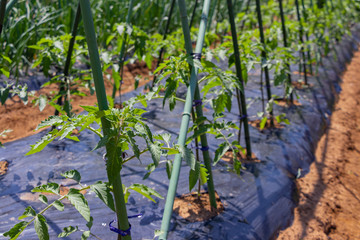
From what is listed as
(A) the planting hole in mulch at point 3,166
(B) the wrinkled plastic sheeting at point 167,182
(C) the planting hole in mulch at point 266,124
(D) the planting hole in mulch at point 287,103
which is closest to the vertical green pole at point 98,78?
(B) the wrinkled plastic sheeting at point 167,182

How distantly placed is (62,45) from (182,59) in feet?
3.08

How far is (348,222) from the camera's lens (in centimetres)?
226

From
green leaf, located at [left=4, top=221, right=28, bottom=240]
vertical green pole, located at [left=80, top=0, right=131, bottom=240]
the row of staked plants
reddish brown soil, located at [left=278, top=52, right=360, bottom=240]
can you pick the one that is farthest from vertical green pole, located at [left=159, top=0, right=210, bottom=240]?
reddish brown soil, located at [left=278, top=52, right=360, bottom=240]

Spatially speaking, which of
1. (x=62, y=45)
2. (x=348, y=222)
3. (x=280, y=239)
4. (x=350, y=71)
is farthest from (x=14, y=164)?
(x=350, y=71)

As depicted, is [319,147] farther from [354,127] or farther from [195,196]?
[195,196]

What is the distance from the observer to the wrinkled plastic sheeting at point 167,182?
163 cm

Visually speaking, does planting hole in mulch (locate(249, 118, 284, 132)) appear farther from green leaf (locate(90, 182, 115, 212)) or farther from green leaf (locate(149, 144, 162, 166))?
green leaf (locate(90, 182, 115, 212))

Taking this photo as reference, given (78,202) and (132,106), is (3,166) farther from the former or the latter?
(78,202)

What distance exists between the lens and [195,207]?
182cm

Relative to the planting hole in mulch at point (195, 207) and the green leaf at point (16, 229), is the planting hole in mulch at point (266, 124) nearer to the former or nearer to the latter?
the planting hole in mulch at point (195, 207)

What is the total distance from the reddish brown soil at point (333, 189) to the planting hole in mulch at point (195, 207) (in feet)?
1.44

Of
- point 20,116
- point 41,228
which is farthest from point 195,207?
point 20,116

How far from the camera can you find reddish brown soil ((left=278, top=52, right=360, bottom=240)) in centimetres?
214

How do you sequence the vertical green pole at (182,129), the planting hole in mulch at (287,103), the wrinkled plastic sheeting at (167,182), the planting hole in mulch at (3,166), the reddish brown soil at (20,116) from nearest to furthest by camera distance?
the vertical green pole at (182,129), the wrinkled plastic sheeting at (167,182), the planting hole in mulch at (3,166), the reddish brown soil at (20,116), the planting hole in mulch at (287,103)
